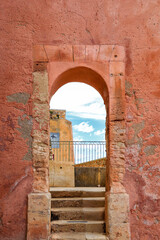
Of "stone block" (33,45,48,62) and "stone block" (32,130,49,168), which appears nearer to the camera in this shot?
"stone block" (32,130,49,168)

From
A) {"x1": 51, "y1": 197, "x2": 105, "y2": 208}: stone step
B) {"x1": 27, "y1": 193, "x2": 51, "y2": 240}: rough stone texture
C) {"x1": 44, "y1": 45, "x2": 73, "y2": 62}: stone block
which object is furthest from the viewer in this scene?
{"x1": 51, "y1": 197, "x2": 105, "y2": 208}: stone step

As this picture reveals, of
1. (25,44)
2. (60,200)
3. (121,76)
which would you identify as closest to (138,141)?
(121,76)

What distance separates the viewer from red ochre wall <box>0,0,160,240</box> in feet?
11.4

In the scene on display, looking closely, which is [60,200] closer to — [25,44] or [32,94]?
[32,94]

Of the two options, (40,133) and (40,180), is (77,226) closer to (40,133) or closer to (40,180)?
(40,180)

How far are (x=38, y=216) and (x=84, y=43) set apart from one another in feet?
9.44

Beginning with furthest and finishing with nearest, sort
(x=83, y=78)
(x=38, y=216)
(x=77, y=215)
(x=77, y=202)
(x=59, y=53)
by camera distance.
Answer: (x=77, y=202)
(x=83, y=78)
(x=77, y=215)
(x=59, y=53)
(x=38, y=216)

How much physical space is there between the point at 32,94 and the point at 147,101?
1915 mm

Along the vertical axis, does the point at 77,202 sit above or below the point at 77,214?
above

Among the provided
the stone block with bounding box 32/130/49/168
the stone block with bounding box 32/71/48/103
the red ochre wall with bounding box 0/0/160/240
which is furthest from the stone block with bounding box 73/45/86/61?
the stone block with bounding box 32/130/49/168

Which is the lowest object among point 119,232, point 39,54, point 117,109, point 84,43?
point 119,232

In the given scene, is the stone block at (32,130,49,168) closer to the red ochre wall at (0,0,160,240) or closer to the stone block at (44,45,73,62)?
the red ochre wall at (0,0,160,240)

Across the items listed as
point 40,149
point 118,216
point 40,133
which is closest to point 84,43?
point 40,133

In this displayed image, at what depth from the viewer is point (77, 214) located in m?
4.20
